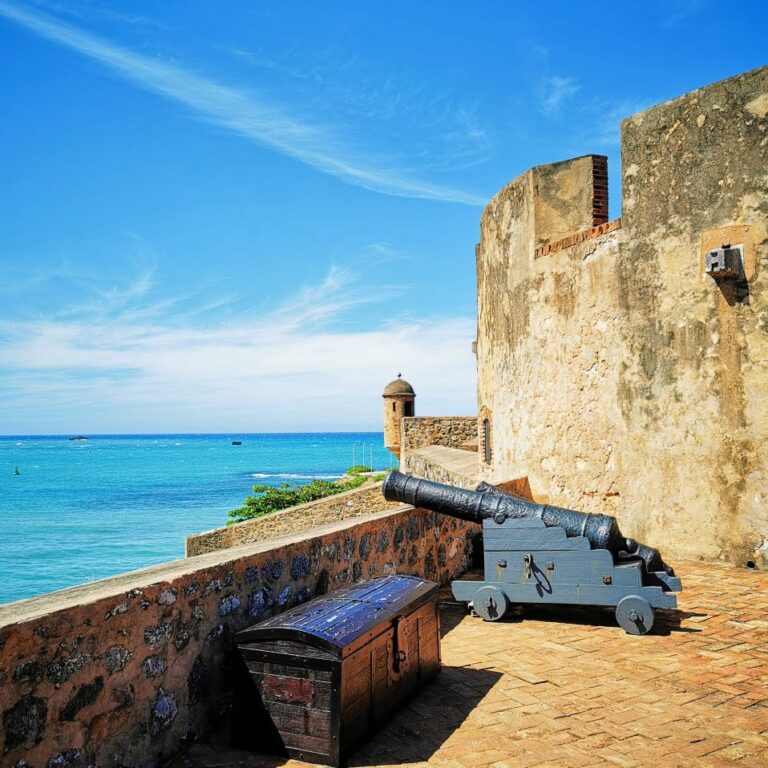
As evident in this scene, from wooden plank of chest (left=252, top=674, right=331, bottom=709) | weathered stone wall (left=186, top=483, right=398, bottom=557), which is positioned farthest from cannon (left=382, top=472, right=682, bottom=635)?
weathered stone wall (left=186, top=483, right=398, bottom=557)

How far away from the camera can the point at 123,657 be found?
9.70 ft

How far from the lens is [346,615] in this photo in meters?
3.41

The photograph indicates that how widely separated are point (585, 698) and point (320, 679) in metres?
1.63

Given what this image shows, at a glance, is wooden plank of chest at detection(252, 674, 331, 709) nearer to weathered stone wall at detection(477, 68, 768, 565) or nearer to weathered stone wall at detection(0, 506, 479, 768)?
weathered stone wall at detection(0, 506, 479, 768)

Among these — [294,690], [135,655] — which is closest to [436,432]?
[294,690]

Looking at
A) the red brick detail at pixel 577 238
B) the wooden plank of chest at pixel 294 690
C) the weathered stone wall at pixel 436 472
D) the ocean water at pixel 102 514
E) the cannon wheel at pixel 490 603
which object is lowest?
the ocean water at pixel 102 514

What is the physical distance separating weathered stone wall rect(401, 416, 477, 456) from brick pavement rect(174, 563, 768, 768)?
1865cm

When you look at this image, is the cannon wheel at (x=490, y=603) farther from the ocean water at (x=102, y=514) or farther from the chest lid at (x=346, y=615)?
the ocean water at (x=102, y=514)

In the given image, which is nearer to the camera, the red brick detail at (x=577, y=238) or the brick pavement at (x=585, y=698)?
the brick pavement at (x=585, y=698)

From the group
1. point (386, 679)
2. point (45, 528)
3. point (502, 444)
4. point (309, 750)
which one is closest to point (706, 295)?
point (502, 444)

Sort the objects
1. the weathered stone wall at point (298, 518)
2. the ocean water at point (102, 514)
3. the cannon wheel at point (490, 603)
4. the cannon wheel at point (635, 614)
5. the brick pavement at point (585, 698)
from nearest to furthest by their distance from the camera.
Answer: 1. the brick pavement at point (585, 698)
2. the cannon wheel at point (635, 614)
3. the cannon wheel at point (490, 603)
4. the weathered stone wall at point (298, 518)
5. the ocean water at point (102, 514)

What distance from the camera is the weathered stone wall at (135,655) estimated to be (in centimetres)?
252

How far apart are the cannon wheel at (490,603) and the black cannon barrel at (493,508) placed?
54cm

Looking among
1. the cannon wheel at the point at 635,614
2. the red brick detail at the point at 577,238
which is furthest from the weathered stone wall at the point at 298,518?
the cannon wheel at the point at 635,614
